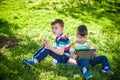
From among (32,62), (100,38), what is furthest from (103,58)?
(100,38)

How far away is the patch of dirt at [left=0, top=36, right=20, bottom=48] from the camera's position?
28.2 ft

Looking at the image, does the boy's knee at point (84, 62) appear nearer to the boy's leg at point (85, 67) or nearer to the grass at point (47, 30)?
the boy's leg at point (85, 67)

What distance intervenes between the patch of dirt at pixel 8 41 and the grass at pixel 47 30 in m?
0.18

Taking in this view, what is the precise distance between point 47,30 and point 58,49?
360 centimetres

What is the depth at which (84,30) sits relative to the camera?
673 centimetres

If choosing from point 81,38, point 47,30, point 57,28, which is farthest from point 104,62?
point 47,30

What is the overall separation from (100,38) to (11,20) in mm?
4050

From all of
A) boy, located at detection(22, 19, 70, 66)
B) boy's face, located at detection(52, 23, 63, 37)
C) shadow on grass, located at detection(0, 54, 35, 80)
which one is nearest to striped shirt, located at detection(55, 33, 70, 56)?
boy, located at detection(22, 19, 70, 66)

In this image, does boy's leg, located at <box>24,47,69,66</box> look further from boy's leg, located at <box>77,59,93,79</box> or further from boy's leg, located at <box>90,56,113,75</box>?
boy's leg, located at <box>90,56,113,75</box>

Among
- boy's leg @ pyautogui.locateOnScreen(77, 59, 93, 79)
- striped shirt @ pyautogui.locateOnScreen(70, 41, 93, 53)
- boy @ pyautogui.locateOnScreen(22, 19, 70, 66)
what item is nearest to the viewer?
boy's leg @ pyautogui.locateOnScreen(77, 59, 93, 79)

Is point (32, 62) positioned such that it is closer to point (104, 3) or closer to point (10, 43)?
point (10, 43)

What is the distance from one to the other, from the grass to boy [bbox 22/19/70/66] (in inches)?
7.8

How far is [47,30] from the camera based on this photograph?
1038 cm

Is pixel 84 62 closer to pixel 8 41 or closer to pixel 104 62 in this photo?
pixel 104 62
